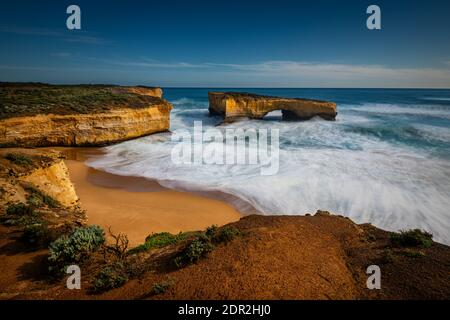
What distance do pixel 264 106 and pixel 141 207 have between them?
27.6m

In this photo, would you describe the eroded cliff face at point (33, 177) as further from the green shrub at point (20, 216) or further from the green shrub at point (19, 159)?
the green shrub at point (20, 216)

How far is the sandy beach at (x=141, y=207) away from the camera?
882cm

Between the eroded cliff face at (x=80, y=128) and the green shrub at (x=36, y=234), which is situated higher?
the eroded cliff face at (x=80, y=128)

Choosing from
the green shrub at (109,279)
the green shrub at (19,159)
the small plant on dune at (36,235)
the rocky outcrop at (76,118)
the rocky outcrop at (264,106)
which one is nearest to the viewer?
the green shrub at (109,279)

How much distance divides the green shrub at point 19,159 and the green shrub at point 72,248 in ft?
13.7

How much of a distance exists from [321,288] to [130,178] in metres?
11.8

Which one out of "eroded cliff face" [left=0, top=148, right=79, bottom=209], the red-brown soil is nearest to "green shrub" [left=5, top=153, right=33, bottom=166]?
"eroded cliff face" [left=0, top=148, right=79, bottom=209]

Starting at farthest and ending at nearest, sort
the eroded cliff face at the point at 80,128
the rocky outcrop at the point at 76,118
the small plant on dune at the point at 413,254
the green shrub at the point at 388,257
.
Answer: the rocky outcrop at the point at 76,118 < the eroded cliff face at the point at 80,128 < the small plant on dune at the point at 413,254 < the green shrub at the point at 388,257

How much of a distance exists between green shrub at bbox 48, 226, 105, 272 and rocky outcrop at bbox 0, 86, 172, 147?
49.3ft

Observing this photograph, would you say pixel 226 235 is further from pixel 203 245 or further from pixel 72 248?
pixel 72 248

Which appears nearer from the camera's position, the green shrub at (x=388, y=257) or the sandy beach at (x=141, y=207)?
the green shrub at (x=388, y=257)

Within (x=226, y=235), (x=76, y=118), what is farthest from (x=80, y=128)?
(x=226, y=235)

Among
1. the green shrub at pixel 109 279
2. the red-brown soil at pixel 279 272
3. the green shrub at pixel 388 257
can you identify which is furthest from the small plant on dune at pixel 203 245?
the green shrub at pixel 388 257
